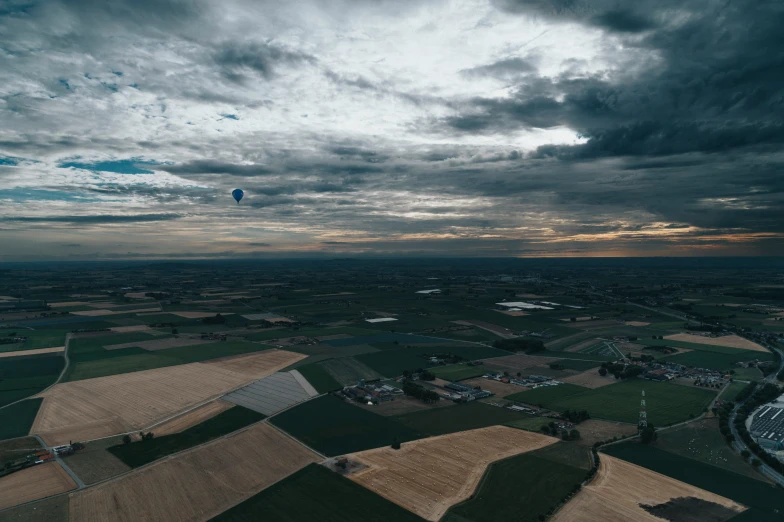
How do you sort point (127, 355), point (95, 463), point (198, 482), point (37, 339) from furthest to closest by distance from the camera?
1. point (37, 339)
2. point (127, 355)
3. point (95, 463)
4. point (198, 482)

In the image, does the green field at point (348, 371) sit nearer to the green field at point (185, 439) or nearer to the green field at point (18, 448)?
the green field at point (185, 439)

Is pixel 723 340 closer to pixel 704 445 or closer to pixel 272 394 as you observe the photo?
pixel 704 445

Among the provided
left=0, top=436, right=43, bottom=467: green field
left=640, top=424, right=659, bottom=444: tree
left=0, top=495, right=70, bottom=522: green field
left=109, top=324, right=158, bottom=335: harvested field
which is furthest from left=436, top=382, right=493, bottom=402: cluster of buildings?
left=109, top=324, right=158, bottom=335: harvested field

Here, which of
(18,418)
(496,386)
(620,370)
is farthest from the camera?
(620,370)

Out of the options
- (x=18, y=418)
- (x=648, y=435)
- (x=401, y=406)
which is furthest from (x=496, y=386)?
(x=18, y=418)

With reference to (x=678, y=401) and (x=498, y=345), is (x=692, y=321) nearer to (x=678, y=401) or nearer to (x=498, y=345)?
(x=498, y=345)
